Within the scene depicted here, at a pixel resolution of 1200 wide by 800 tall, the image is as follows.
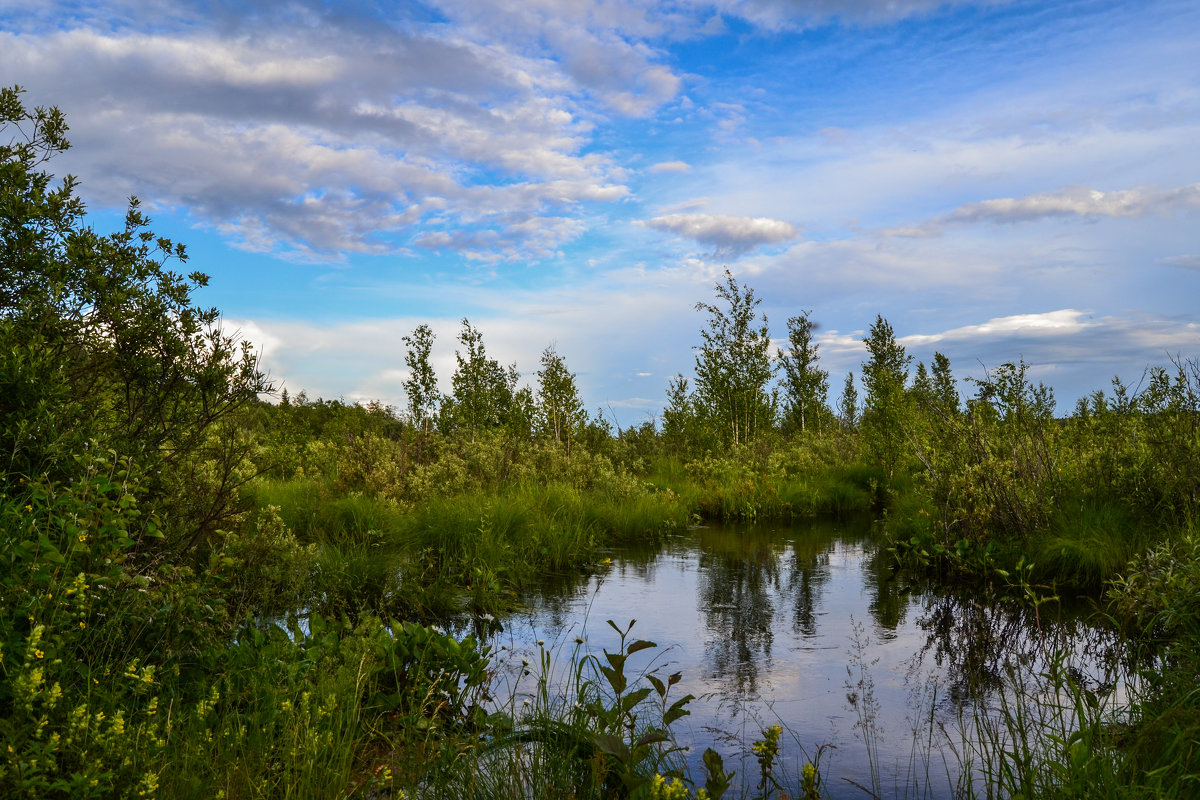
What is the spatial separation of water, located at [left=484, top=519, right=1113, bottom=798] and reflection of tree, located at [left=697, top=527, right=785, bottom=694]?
0.09 ft

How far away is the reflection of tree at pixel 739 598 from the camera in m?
6.62

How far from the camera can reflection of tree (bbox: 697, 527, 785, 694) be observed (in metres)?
6.62

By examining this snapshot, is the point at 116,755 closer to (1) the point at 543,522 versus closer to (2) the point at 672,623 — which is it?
(2) the point at 672,623

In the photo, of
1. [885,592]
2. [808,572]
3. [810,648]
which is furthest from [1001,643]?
[808,572]

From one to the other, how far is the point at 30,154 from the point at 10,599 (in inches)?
148

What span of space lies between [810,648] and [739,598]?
2.12 m

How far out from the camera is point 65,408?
15.8 feet

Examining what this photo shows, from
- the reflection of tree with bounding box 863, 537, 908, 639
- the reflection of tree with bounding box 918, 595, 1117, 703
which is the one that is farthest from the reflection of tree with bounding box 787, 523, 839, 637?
the reflection of tree with bounding box 918, 595, 1117, 703

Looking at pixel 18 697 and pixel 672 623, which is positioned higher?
pixel 18 697

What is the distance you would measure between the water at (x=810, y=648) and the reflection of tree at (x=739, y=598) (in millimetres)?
28

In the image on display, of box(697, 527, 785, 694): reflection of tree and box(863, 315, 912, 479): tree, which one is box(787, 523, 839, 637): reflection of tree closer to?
box(697, 527, 785, 694): reflection of tree

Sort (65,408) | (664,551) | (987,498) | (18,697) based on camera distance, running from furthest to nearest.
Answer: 1. (664,551)
2. (987,498)
3. (65,408)
4. (18,697)

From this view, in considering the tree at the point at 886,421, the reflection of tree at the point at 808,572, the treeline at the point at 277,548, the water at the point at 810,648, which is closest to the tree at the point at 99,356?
the treeline at the point at 277,548

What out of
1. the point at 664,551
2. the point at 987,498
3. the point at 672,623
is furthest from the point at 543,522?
the point at 987,498
